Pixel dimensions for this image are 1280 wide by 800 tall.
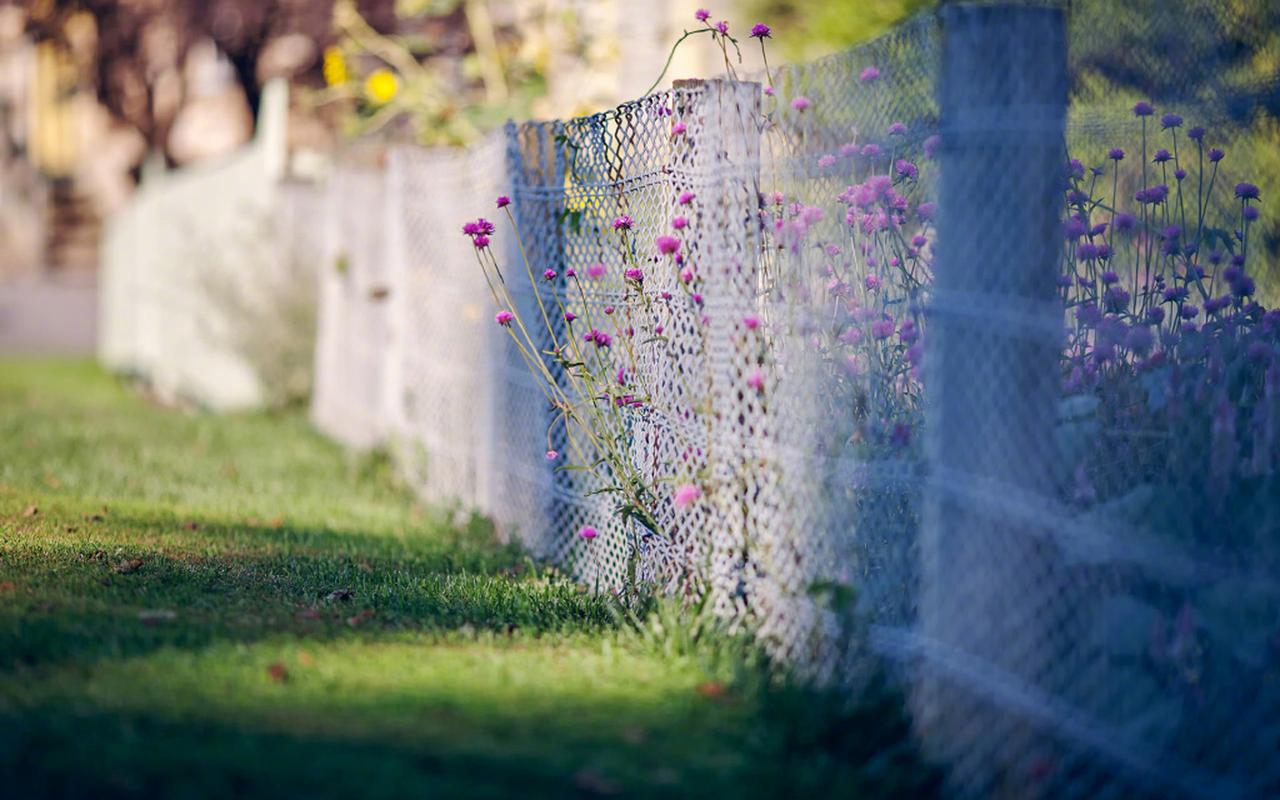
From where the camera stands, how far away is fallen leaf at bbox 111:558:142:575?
4730 millimetres

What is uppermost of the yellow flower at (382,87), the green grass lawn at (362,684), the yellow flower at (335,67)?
the yellow flower at (335,67)

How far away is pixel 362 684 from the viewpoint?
142 inches

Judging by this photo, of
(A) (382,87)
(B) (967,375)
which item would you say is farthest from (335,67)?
(B) (967,375)

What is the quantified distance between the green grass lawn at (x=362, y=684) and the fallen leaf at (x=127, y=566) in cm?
1

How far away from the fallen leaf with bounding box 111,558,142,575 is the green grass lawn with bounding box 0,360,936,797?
0.01m

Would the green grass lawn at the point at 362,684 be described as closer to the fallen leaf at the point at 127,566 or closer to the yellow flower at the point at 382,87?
the fallen leaf at the point at 127,566

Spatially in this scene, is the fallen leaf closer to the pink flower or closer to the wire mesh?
the wire mesh

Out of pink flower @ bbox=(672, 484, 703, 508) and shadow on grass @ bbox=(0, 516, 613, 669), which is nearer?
shadow on grass @ bbox=(0, 516, 613, 669)

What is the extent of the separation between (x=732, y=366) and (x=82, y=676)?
1.81m

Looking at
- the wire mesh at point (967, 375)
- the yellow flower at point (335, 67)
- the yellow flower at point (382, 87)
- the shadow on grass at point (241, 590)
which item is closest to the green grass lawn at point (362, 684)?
the shadow on grass at point (241, 590)

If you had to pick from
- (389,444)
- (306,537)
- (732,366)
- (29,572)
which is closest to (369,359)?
(389,444)

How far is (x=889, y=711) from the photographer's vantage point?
3422mm

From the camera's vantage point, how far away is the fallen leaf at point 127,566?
473cm

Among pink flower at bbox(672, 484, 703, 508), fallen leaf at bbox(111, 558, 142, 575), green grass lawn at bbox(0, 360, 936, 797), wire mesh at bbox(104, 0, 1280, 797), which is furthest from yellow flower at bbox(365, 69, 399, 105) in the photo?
pink flower at bbox(672, 484, 703, 508)
